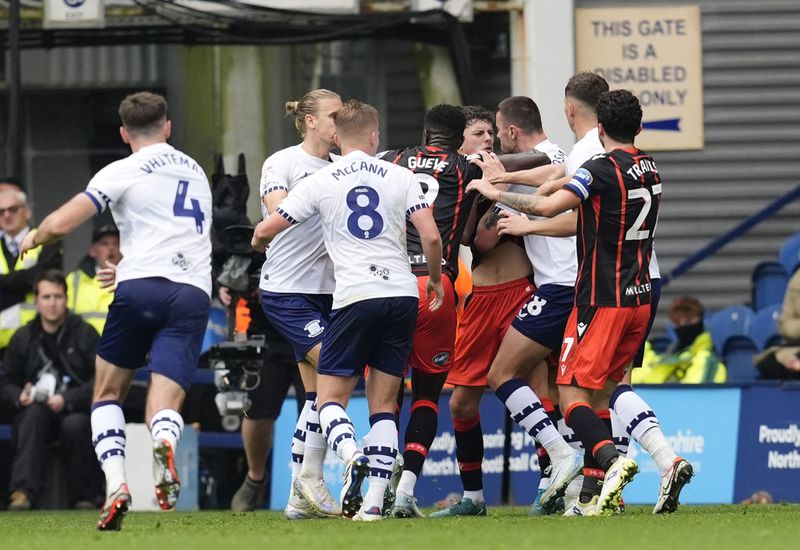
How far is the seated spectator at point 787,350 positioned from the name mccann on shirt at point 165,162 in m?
6.14

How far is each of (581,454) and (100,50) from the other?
29.1ft

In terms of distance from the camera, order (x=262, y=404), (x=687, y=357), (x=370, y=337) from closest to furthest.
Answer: (x=370, y=337), (x=262, y=404), (x=687, y=357)

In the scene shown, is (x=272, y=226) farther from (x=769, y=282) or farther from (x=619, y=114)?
(x=769, y=282)

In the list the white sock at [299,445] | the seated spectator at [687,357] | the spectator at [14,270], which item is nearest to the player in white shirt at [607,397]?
the white sock at [299,445]

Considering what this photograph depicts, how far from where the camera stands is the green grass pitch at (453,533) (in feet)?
24.2

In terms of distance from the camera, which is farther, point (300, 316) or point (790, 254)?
point (790, 254)

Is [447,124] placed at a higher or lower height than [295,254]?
higher

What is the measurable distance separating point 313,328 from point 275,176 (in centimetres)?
94

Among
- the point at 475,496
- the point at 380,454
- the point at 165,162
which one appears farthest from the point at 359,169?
the point at 475,496

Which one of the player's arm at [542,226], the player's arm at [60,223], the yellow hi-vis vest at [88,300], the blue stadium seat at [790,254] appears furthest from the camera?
the blue stadium seat at [790,254]

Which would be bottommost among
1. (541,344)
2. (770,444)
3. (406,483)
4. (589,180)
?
(770,444)

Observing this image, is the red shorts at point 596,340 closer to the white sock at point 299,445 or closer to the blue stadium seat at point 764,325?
the white sock at point 299,445

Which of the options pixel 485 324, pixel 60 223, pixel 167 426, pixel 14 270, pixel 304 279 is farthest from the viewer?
pixel 14 270

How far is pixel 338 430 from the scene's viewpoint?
909 centimetres
